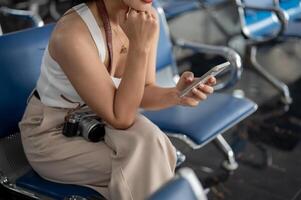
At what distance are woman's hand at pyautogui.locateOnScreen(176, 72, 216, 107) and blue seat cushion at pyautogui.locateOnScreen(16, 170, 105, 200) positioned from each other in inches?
15.5

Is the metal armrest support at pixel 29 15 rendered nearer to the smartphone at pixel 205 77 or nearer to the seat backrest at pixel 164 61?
the seat backrest at pixel 164 61

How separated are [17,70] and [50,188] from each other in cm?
46

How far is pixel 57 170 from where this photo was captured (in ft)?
4.73

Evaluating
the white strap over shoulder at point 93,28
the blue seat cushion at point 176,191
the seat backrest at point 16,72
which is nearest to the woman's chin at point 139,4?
the white strap over shoulder at point 93,28

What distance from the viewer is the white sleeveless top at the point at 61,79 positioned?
4.49 feet

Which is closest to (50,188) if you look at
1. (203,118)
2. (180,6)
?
(203,118)

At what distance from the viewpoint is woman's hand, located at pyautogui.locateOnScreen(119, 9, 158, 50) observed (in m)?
1.30

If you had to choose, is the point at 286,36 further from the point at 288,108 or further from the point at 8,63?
the point at 8,63

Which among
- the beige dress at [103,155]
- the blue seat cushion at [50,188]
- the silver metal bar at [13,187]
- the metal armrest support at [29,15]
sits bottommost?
the metal armrest support at [29,15]

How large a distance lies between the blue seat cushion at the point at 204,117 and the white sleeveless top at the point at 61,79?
1.39ft

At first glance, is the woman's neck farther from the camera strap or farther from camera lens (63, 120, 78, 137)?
camera lens (63, 120, 78, 137)

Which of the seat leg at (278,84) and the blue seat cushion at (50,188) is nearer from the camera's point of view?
the blue seat cushion at (50,188)


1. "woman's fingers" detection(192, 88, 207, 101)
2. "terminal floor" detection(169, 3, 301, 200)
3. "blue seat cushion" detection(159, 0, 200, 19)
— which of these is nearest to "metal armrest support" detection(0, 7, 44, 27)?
"blue seat cushion" detection(159, 0, 200, 19)

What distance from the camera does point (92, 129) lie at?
1.39m
